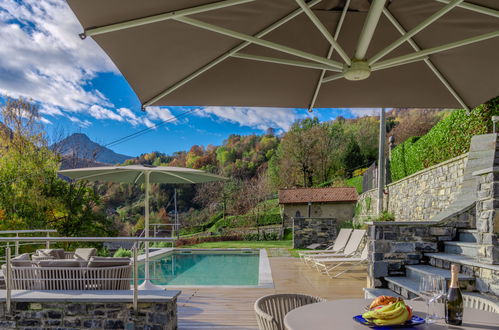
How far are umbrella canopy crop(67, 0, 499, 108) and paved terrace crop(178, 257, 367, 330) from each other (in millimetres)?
2518

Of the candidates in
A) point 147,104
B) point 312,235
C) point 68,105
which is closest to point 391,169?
point 312,235

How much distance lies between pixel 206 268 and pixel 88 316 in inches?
242

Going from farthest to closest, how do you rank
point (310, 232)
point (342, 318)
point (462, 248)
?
1. point (310, 232)
2. point (462, 248)
3. point (342, 318)

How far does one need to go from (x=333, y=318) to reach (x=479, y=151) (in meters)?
5.24

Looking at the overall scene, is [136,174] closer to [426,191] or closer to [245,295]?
[245,295]

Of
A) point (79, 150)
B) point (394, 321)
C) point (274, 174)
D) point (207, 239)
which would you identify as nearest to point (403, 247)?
point (394, 321)

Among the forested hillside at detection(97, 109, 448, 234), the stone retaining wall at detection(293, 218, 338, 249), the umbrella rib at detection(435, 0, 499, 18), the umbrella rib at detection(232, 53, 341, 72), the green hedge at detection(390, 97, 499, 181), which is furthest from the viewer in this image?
the forested hillside at detection(97, 109, 448, 234)

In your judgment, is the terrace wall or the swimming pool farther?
the swimming pool

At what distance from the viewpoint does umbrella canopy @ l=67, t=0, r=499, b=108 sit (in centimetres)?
271

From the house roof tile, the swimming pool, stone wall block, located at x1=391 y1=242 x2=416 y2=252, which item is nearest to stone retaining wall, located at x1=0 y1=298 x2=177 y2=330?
the swimming pool

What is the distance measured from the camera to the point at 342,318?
7.29 ft

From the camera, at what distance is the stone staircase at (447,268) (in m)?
4.45

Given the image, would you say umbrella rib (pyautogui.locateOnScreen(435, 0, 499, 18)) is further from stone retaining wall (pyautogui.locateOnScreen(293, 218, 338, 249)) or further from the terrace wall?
stone retaining wall (pyautogui.locateOnScreen(293, 218, 338, 249))

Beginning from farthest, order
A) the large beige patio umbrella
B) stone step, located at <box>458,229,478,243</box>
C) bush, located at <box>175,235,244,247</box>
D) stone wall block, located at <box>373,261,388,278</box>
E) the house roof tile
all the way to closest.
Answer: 1. bush, located at <box>175,235,244,247</box>
2. the house roof tile
3. stone wall block, located at <box>373,261,388,278</box>
4. stone step, located at <box>458,229,478,243</box>
5. the large beige patio umbrella
